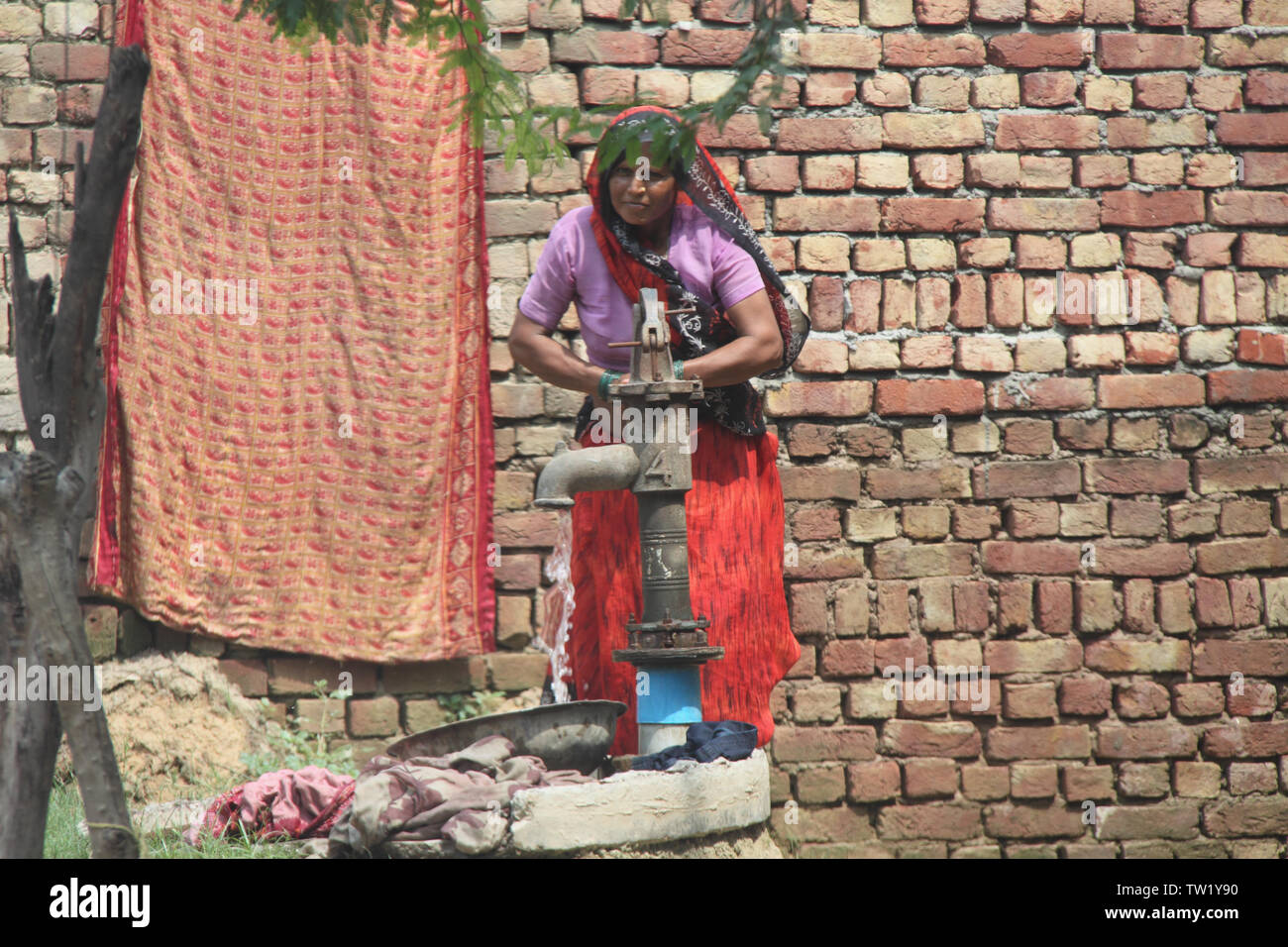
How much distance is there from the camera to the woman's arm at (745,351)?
3.05m

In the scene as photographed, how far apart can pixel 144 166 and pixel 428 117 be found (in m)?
0.93

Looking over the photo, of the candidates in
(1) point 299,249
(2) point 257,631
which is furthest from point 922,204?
(2) point 257,631

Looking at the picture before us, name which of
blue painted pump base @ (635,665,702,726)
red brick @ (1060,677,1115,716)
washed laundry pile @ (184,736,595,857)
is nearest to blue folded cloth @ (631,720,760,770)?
blue painted pump base @ (635,665,702,726)

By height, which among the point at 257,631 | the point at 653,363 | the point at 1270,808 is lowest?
the point at 1270,808

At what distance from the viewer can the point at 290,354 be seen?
162 inches

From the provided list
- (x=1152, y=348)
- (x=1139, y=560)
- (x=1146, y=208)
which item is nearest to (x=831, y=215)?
(x=1146, y=208)

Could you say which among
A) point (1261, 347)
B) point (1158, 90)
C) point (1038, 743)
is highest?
point (1158, 90)

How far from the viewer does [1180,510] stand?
438cm

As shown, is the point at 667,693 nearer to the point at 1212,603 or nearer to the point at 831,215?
the point at 831,215

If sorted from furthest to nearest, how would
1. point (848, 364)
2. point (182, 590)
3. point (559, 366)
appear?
point (848, 364), point (182, 590), point (559, 366)

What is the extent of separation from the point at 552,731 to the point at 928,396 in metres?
2.16

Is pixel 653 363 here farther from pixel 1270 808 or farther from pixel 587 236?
pixel 1270 808

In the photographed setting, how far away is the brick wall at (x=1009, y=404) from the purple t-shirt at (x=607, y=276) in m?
1.02

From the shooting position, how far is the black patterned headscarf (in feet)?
10.2
